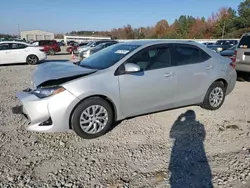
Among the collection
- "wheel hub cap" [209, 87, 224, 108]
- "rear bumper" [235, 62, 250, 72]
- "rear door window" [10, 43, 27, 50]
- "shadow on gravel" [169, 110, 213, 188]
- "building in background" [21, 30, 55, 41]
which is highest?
"building in background" [21, 30, 55, 41]

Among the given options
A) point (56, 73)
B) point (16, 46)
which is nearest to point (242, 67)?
point (56, 73)

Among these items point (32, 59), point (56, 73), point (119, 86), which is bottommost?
point (119, 86)

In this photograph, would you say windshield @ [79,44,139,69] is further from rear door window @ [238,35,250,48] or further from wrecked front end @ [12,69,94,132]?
rear door window @ [238,35,250,48]

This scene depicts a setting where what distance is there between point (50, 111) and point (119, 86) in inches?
44.6

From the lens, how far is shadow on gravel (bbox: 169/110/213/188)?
2.65 meters

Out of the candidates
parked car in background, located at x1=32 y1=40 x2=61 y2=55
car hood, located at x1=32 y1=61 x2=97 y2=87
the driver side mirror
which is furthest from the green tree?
car hood, located at x1=32 y1=61 x2=97 y2=87

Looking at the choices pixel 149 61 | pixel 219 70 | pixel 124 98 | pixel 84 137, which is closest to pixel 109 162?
pixel 84 137

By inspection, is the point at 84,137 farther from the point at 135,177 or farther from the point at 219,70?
the point at 219,70

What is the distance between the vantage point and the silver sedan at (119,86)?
339cm

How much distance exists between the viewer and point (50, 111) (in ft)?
10.9

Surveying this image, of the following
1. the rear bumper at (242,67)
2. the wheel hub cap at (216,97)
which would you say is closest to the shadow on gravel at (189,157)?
the wheel hub cap at (216,97)

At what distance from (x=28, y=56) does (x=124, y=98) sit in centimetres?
1206

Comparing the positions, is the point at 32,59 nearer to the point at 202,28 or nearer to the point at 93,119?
the point at 93,119

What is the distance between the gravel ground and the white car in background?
10.2 metres
